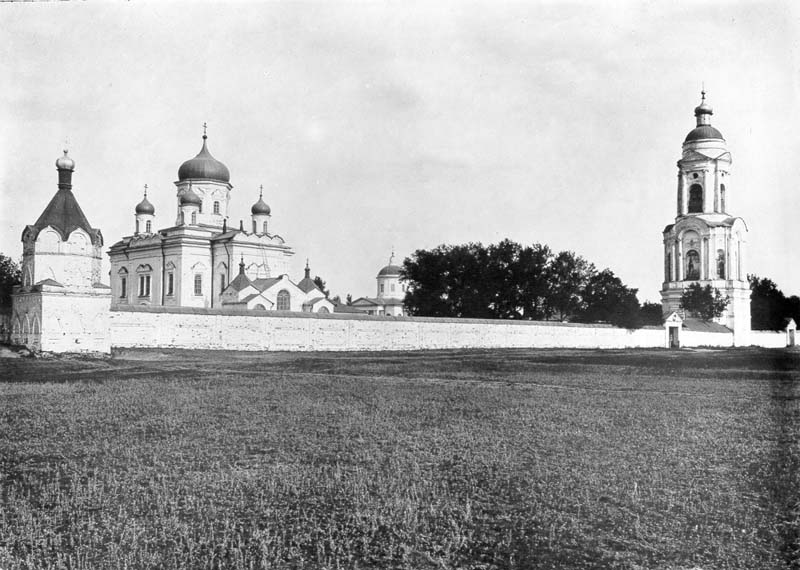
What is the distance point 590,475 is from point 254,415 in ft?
17.6

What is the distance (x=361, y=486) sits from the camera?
21.9 feet

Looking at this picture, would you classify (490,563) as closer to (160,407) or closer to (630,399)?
(160,407)

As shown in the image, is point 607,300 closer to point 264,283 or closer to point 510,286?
point 510,286

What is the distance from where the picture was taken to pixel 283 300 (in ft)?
129

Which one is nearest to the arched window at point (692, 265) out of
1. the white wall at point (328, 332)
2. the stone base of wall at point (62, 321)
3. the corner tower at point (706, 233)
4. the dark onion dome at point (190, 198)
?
the corner tower at point (706, 233)

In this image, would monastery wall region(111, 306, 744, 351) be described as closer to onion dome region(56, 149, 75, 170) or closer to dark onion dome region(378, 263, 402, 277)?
onion dome region(56, 149, 75, 170)

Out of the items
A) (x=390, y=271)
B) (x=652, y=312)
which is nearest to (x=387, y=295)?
(x=390, y=271)

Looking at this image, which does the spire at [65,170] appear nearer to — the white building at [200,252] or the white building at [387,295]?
the white building at [200,252]

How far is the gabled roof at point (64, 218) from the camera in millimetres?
25781

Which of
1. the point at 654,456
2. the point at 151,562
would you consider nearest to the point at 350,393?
Result: the point at 654,456

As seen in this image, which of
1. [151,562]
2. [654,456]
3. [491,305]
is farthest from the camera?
[491,305]

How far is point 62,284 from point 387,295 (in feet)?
156

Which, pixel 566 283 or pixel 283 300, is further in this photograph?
pixel 566 283

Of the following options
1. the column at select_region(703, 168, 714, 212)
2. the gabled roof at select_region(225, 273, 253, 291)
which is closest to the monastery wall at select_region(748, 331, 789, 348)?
the column at select_region(703, 168, 714, 212)
